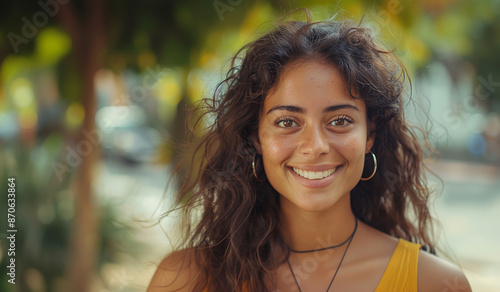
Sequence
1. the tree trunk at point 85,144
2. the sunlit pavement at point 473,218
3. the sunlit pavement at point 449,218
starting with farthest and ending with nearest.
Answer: the sunlit pavement at point 473,218, the sunlit pavement at point 449,218, the tree trunk at point 85,144

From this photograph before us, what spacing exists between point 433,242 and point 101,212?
306 cm

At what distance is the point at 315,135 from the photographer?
147cm

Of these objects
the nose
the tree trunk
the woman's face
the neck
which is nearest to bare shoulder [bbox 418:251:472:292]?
the neck

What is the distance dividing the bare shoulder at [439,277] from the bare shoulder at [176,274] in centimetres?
74

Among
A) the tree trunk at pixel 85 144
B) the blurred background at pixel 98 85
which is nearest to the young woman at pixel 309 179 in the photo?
the blurred background at pixel 98 85

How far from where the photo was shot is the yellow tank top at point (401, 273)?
61.6 inches

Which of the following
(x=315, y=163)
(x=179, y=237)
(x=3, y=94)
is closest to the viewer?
(x=315, y=163)

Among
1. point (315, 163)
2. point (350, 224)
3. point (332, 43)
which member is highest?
point (332, 43)

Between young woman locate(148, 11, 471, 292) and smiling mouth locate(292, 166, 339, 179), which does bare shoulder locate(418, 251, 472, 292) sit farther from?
smiling mouth locate(292, 166, 339, 179)

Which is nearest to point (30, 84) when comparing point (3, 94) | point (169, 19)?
point (3, 94)

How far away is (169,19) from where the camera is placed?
9.98 feet

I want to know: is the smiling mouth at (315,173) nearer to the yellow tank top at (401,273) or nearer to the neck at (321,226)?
the neck at (321,226)

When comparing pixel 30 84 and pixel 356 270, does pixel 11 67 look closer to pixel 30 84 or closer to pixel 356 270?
pixel 30 84

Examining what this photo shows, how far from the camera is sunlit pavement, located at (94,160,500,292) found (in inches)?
159
